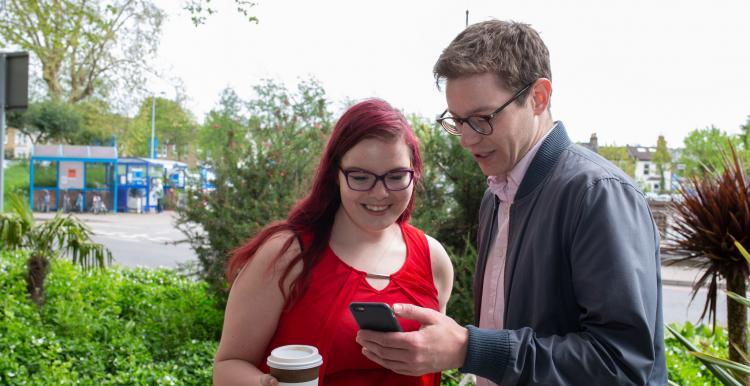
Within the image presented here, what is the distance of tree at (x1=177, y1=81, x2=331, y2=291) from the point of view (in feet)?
20.3

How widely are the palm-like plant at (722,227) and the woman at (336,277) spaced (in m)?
2.95

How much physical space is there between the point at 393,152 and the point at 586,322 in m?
0.83

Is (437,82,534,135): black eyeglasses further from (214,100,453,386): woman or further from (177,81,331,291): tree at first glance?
(177,81,331,291): tree

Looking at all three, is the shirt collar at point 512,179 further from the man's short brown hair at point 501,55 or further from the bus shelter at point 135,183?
the bus shelter at point 135,183

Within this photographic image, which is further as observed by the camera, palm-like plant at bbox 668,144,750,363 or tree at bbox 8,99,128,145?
tree at bbox 8,99,128,145

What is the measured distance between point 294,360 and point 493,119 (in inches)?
32.9

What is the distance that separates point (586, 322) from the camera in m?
1.50

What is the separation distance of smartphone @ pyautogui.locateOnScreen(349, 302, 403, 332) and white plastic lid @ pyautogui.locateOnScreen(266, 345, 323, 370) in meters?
0.14

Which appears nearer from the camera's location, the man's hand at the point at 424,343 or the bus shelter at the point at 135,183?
the man's hand at the point at 424,343

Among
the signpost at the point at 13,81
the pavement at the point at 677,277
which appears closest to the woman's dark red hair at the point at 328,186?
the signpost at the point at 13,81

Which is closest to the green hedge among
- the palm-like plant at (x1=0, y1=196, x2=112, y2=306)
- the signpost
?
the palm-like plant at (x1=0, y1=196, x2=112, y2=306)

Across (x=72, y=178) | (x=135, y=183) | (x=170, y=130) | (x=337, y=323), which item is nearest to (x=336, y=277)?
(x=337, y=323)

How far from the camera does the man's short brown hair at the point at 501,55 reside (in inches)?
66.9

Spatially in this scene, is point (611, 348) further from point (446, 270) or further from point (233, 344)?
point (233, 344)
